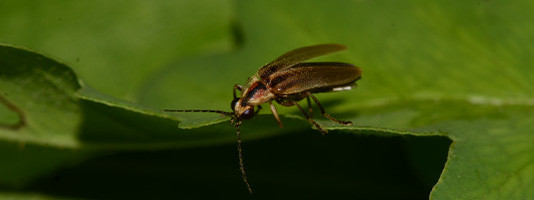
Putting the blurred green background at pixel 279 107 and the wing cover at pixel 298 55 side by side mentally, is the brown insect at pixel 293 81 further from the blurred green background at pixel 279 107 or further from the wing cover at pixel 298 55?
the blurred green background at pixel 279 107

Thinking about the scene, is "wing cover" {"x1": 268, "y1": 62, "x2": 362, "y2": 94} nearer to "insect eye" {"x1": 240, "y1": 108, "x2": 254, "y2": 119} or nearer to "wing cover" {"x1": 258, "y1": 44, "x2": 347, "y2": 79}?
"wing cover" {"x1": 258, "y1": 44, "x2": 347, "y2": 79}

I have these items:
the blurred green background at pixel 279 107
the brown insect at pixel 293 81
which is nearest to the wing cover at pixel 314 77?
the brown insect at pixel 293 81

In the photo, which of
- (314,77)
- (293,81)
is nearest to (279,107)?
(293,81)

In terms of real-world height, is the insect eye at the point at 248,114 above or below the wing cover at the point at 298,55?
below

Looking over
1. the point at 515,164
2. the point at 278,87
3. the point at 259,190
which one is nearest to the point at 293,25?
the point at 278,87

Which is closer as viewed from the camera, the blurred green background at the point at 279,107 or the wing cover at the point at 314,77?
the blurred green background at the point at 279,107

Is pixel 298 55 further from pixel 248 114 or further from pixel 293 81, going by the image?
pixel 248 114
